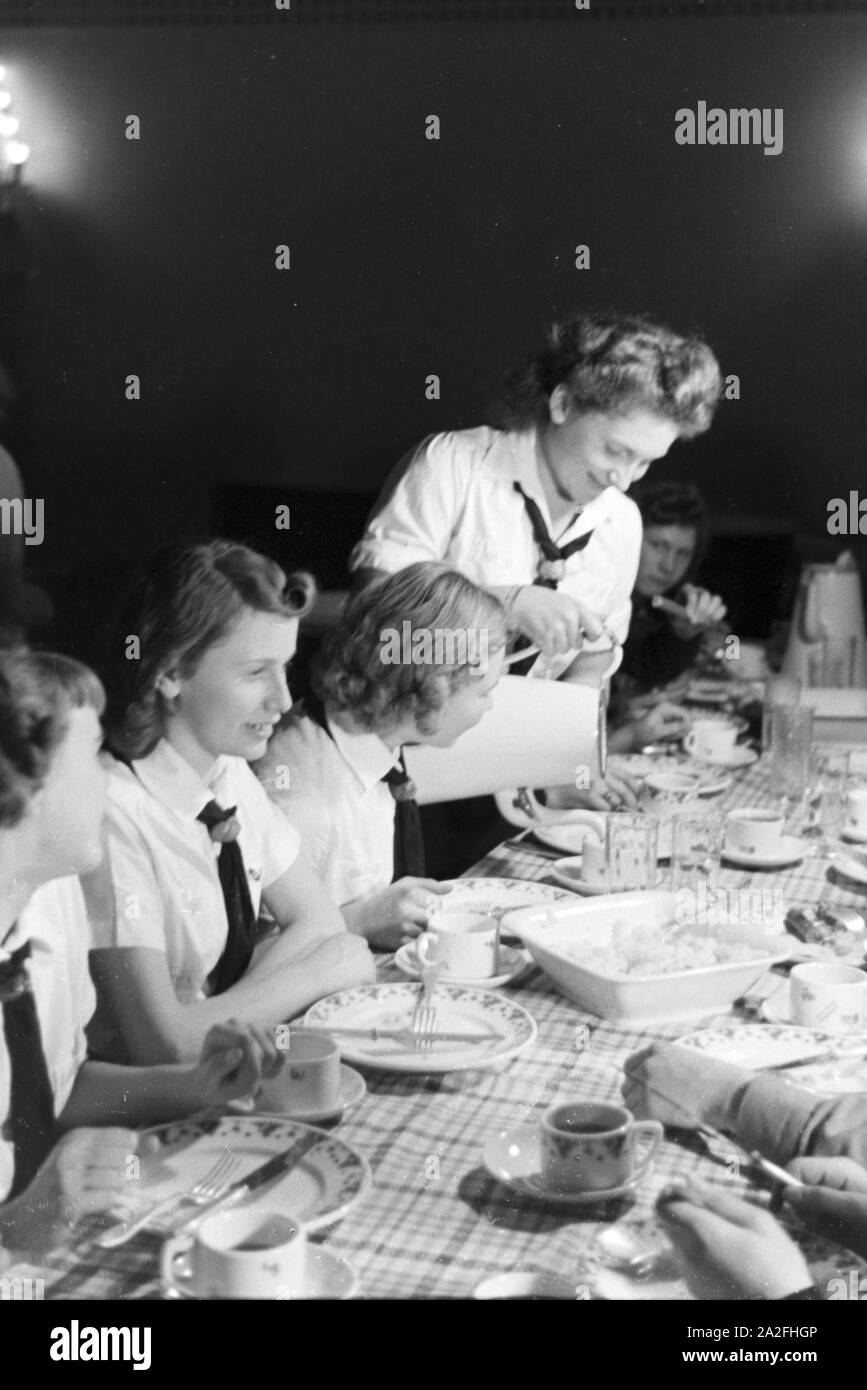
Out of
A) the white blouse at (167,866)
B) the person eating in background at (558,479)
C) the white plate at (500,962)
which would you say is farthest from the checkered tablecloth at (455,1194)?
the person eating in background at (558,479)

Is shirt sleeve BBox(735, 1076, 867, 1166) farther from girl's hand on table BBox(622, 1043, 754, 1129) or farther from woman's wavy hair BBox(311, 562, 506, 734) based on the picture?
woman's wavy hair BBox(311, 562, 506, 734)

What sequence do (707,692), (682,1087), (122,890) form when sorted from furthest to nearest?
1. (707,692)
2. (122,890)
3. (682,1087)

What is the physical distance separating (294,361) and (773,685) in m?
0.92

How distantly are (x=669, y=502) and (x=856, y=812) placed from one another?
0.76 metres

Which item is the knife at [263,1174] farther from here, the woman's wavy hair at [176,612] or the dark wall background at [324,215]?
the dark wall background at [324,215]

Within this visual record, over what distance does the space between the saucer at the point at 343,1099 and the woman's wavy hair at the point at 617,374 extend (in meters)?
0.90

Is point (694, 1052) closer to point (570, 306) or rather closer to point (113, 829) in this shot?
point (113, 829)

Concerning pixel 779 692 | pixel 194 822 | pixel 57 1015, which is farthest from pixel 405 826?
pixel 779 692

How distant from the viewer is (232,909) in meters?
1.78

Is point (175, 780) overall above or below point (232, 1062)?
above

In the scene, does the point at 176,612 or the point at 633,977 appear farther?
the point at 176,612

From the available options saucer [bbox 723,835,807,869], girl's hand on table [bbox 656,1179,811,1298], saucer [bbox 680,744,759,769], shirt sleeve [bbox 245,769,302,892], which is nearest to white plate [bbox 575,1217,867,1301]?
girl's hand on table [bbox 656,1179,811,1298]

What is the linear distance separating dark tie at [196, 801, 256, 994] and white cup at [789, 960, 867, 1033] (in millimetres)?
695

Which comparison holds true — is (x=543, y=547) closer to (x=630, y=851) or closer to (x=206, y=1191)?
(x=630, y=851)
